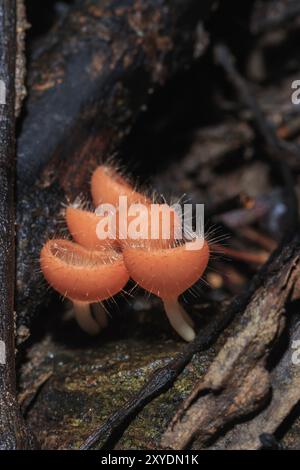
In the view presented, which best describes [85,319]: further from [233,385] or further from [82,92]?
[82,92]

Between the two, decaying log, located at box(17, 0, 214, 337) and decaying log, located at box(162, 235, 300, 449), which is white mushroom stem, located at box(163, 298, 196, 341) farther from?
decaying log, located at box(17, 0, 214, 337)

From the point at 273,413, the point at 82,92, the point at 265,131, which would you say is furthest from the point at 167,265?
the point at 265,131

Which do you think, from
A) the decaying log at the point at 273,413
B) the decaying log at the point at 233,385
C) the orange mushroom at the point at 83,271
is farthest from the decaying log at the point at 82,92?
the decaying log at the point at 273,413

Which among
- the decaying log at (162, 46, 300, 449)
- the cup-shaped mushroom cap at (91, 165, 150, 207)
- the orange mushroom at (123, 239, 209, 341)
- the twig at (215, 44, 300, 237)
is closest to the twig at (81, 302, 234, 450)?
the decaying log at (162, 46, 300, 449)

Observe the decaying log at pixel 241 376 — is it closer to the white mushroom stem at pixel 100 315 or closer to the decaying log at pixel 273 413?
the decaying log at pixel 273 413

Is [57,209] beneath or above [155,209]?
beneath

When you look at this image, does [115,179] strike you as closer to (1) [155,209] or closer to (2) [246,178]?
(1) [155,209]

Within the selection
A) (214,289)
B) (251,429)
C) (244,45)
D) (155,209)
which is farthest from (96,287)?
(244,45)
